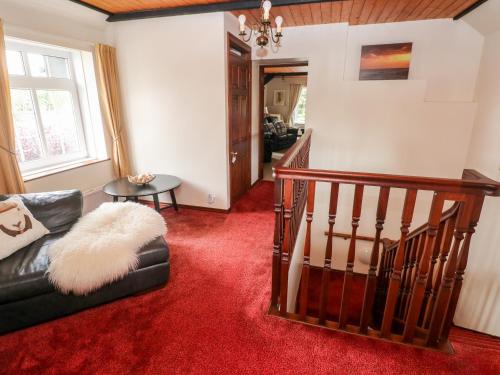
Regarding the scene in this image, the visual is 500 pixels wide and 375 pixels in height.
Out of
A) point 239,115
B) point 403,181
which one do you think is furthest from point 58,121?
point 403,181

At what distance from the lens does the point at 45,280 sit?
1.71 meters

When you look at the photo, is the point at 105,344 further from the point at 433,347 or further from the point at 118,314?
the point at 433,347

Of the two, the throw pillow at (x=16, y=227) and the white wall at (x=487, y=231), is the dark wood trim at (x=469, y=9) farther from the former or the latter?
the throw pillow at (x=16, y=227)

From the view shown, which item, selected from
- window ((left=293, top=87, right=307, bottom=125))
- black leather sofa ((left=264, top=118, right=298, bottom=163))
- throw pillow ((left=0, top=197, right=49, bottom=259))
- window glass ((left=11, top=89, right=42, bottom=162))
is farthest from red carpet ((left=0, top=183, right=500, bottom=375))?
window ((left=293, top=87, right=307, bottom=125))

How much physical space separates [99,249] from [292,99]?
9.20 metres

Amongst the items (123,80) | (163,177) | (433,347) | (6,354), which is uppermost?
(123,80)

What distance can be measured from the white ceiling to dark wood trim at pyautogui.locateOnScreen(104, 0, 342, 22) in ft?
5.52

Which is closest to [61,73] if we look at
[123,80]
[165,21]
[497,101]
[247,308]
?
[123,80]

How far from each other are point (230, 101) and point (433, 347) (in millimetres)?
3069

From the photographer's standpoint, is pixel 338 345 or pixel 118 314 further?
pixel 118 314

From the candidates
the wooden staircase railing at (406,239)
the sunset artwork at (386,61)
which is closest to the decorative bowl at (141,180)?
the wooden staircase railing at (406,239)

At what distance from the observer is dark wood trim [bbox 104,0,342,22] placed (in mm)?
2904

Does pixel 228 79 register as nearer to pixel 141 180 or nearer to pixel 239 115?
pixel 239 115

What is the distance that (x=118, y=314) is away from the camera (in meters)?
1.83
